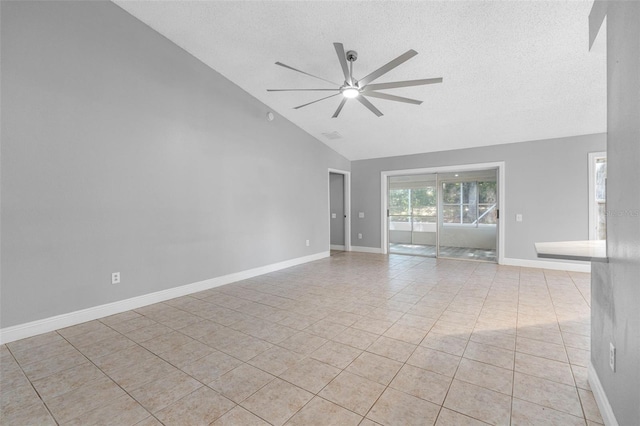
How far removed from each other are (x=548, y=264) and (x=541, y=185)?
4.98 feet

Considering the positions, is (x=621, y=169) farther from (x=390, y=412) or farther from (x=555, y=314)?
(x=555, y=314)

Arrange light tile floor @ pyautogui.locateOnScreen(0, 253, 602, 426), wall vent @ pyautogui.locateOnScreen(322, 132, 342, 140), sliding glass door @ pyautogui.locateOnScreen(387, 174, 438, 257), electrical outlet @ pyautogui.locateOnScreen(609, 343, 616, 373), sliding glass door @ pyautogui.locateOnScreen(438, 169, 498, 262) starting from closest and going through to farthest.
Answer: electrical outlet @ pyautogui.locateOnScreen(609, 343, 616, 373) → light tile floor @ pyautogui.locateOnScreen(0, 253, 602, 426) → wall vent @ pyautogui.locateOnScreen(322, 132, 342, 140) → sliding glass door @ pyautogui.locateOnScreen(438, 169, 498, 262) → sliding glass door @ pyautogui.locateOnScreen(387, 174, 438, 257)

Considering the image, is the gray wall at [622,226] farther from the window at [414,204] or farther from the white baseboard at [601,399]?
the window at [414,204]

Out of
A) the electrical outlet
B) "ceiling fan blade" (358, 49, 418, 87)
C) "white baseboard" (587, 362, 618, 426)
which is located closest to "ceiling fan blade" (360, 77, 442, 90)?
"ceiling fan blade" (358, 49, 418, 87)

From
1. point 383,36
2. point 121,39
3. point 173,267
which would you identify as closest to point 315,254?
point 173,267

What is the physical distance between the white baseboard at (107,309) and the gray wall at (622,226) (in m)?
4.26

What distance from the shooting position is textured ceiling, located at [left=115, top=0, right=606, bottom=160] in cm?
292

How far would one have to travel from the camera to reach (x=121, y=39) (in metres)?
3.39

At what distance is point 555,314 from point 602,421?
6.35ft

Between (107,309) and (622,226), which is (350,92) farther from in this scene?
(107,309)

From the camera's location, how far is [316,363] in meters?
2.24

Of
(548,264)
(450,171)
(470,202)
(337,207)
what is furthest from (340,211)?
(548,264)

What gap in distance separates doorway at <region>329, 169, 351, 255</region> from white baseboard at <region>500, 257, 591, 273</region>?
369cm

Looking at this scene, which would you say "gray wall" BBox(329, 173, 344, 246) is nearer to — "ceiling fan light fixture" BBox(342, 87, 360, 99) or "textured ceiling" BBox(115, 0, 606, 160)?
Answer: "textured ceiling" BBox(115, 0, 606, 160)
